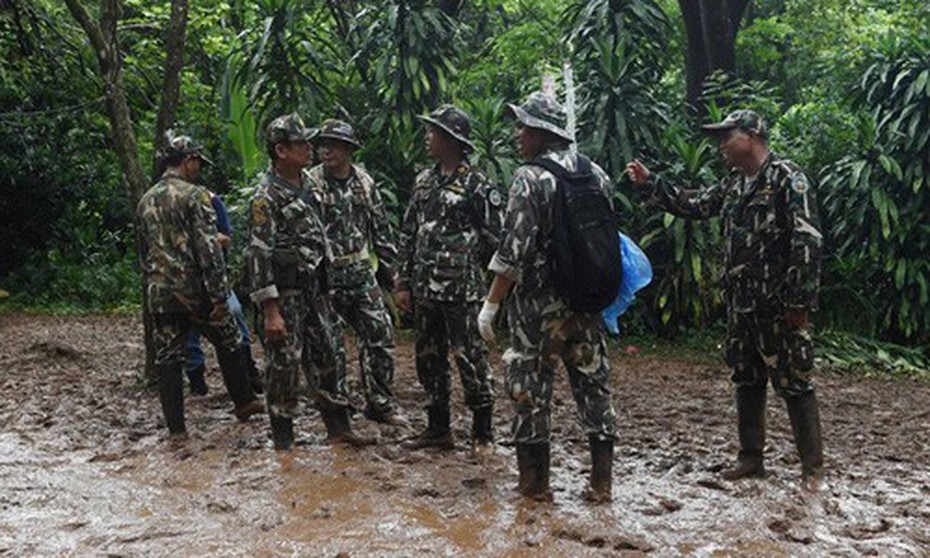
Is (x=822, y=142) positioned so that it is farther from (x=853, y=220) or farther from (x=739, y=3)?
(x=739, y=3)

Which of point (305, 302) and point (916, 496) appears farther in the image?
point (305, 302)

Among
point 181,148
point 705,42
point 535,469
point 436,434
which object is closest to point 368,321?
point 436,434

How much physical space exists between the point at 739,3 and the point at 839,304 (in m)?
4.87

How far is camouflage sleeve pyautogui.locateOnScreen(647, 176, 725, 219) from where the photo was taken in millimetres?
5418

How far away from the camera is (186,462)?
5.57 meters

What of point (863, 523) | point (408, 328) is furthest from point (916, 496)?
point (408, 328)

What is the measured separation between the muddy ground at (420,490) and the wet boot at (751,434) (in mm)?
100

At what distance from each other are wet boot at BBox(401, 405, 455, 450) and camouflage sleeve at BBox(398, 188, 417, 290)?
2.53 feet

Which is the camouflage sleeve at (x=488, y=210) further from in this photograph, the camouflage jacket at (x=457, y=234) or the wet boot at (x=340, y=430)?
the wet boot at (x=340, y=430)

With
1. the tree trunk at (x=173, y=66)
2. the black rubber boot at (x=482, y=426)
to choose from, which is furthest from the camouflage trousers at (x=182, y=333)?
the tree trunk at (x=173, y=66)

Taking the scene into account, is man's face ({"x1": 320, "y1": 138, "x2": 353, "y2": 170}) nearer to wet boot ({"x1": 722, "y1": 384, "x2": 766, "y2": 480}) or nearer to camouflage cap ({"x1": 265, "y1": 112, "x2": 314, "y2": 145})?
camouflage cap ({"x1": 265, "y1": 112, "x2": 314, "y2": 145})

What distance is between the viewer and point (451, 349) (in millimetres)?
5922

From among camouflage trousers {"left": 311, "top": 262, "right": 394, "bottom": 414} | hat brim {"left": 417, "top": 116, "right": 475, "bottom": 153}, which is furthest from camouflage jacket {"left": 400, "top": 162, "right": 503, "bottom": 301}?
camouflage trousers {"left": 311, "top": 262, "right": 394, "bottom": 414}

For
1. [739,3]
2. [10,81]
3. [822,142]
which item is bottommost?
[822,142]
